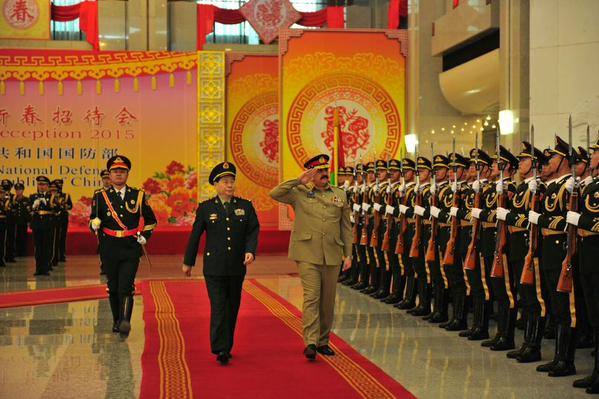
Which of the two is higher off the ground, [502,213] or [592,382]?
[502,213]

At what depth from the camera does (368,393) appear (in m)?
5.43

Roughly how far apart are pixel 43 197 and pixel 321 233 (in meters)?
8.06

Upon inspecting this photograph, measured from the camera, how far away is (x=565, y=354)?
5992mm

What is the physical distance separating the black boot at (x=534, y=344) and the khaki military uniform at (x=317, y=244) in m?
1.26

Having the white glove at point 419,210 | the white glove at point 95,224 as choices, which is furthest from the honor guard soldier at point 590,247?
the white glove at point 95,224

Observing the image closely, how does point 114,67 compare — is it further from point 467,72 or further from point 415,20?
point 467,72

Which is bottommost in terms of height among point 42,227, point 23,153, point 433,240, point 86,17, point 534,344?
point 534,344

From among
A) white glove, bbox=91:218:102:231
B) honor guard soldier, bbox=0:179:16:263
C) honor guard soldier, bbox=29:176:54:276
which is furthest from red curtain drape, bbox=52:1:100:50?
white glove, bbox=91:218:102:231

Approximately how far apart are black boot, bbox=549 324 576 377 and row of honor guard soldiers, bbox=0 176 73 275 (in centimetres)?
894

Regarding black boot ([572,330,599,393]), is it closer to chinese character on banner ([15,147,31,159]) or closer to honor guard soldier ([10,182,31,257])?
honor guard soldier ([10,182,31,257])

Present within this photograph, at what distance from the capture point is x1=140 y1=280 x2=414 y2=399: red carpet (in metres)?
5.49

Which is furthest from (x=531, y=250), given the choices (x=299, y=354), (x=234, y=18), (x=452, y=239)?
(x=234, y=18)

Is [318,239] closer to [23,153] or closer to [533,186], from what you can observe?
[533,186]

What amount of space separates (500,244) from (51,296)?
5.46 m
